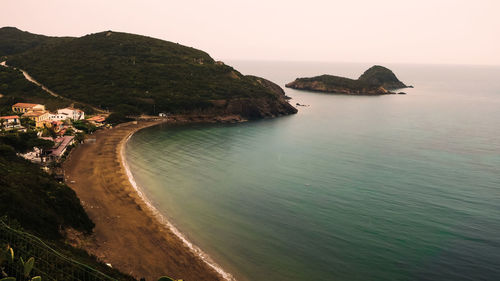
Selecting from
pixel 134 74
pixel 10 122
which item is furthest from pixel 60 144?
pixel 134 74

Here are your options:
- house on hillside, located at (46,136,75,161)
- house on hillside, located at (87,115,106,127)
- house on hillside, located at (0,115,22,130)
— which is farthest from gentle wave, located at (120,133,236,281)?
house on hillside, located at (87,115,106,127)

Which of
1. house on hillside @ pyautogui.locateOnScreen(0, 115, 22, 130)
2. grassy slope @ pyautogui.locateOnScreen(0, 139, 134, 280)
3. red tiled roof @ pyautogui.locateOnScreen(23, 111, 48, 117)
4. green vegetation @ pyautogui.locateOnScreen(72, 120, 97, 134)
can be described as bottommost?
grassy slope @ pyautogui.locateOnScreen(0, 139, 134, 280)

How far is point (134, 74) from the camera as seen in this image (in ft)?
457

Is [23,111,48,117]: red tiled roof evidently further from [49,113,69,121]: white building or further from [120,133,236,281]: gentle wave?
[120,133,236,281]: gentle wave

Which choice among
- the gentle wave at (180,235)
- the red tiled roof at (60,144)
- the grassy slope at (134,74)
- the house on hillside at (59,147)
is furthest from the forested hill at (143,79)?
the gentle wave at (180,235)

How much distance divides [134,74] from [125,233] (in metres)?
Result: 119

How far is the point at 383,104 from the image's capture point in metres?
172

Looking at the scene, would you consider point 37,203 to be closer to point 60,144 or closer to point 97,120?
point 60,144

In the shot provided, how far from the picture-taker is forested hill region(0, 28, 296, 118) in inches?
4751

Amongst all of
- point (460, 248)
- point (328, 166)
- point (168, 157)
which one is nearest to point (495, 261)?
point (460, 248)

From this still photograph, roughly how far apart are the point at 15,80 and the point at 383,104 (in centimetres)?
18252

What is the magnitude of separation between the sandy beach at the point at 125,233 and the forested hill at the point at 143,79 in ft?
215

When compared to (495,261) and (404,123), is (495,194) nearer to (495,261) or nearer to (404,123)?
(495,261)

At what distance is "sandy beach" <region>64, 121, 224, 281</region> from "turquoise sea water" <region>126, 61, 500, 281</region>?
2.59 metres
